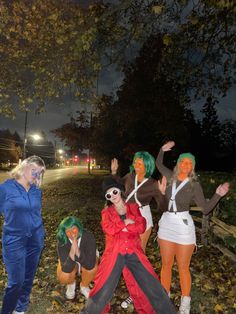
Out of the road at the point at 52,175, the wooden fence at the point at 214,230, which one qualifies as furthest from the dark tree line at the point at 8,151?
the wooden fence at the point at 214,230

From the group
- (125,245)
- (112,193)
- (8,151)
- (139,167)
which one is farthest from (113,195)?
(8,151)

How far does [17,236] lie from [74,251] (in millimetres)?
1109

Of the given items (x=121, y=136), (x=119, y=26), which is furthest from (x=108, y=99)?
(x=119, y=26)

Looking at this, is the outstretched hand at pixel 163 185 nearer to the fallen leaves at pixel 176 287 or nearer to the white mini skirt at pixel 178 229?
the white mini skirt at pixel 178 229

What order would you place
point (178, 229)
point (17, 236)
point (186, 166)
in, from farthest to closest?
1. point (186, 166)
2. point (178, 229)
3. point (17, 236)

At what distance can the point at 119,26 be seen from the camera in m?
7.87

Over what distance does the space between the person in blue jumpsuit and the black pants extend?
98 centimetres

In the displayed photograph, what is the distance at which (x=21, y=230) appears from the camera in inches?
178

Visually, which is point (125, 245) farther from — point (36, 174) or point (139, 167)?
point (36, 174)

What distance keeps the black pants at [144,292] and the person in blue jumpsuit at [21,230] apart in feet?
3.21

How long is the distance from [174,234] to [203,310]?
156 cm

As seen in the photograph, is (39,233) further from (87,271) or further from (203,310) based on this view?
(203,310)

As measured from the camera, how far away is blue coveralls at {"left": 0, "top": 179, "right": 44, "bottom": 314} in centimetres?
444

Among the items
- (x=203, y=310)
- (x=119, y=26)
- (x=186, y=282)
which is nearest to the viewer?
(x=186, y=282)
